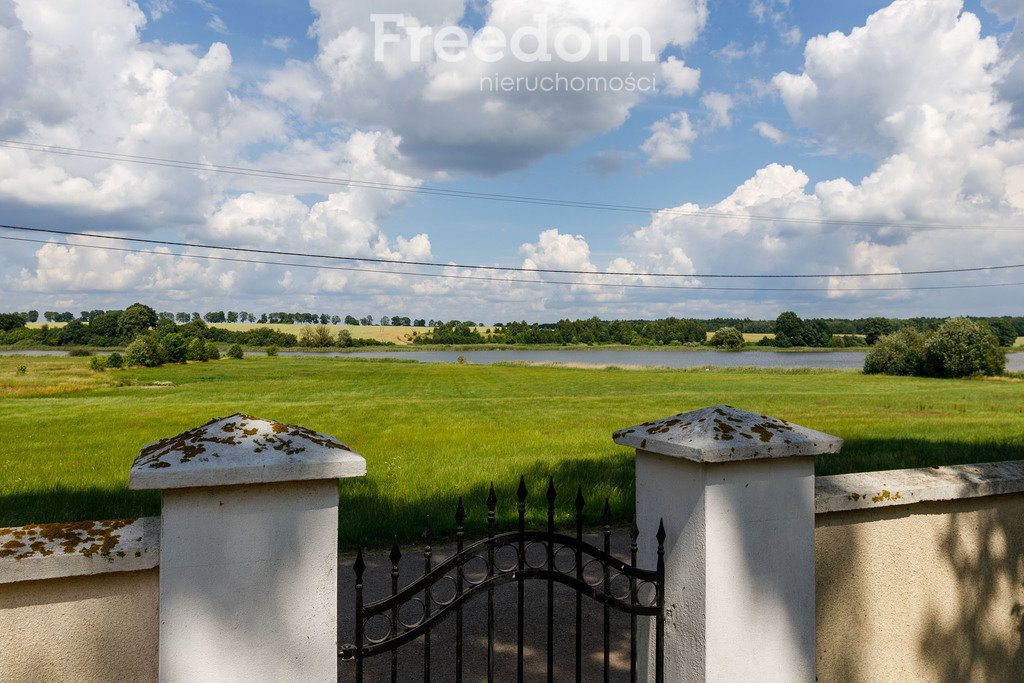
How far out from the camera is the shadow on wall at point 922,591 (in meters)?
3.51

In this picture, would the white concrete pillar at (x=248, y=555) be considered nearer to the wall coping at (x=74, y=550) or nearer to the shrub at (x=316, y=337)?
the wall coping at (x=74, y=550)

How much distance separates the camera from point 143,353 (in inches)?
2501

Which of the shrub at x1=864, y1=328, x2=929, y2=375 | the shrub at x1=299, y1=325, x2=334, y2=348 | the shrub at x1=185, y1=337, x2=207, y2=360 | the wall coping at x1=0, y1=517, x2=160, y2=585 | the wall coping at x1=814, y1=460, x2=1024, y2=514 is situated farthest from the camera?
the shrub at x1=299, y1=325, x2=334, y2=348

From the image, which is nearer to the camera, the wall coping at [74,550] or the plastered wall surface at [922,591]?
the wall coping at [74,550]

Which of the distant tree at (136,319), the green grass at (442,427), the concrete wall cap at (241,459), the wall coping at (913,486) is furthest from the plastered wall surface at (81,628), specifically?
the distant tree at (136,319)

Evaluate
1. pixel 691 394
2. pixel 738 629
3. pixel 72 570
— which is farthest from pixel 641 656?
pixel 691 394

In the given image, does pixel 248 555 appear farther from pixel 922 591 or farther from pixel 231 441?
pixel 922 591

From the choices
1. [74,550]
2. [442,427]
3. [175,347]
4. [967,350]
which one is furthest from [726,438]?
[175,347]

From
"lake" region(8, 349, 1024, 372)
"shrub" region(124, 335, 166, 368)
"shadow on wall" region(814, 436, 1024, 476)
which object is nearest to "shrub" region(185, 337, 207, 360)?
"shrub" region(124, 335, 166, 368)

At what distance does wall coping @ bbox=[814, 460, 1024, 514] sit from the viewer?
3.41 metres

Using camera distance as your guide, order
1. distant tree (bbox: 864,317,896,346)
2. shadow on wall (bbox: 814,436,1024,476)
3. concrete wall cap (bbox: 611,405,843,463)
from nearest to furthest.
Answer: concrete wall cap (bbox: 611,405,843,463) → shadow on wall (bbox: 814,436,1024,476) → distant tree (bbox: 864,317,896,346)

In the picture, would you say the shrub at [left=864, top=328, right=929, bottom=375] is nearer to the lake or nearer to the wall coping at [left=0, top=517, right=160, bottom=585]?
the lake

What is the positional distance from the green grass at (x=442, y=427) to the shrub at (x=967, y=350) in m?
4.68

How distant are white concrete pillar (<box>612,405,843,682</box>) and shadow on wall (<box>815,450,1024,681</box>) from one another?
0.37 m
